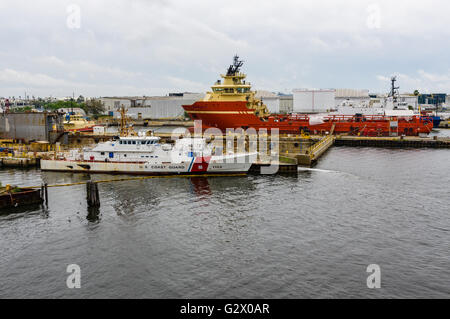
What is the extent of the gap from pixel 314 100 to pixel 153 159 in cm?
9469

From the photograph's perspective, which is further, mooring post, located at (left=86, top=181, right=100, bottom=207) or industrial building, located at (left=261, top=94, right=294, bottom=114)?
industrial building, located at (left=261, top=94, right=294, bottom=114)

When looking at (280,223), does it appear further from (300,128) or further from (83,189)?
(300,128)

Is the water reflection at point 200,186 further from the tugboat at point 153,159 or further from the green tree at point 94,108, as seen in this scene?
the green tree at point 94,108

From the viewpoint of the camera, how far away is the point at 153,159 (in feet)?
132

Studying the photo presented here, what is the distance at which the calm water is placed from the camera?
17.2 metres

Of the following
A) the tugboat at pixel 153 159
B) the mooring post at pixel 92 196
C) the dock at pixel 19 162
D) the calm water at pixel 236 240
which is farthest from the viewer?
the dock at pixel 19 162

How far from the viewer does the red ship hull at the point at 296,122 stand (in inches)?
2525

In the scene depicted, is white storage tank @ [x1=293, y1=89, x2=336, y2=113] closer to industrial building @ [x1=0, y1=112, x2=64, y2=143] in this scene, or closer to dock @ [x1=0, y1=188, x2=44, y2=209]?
industrial building @ [x1=0, y1=112, x2=64, y2=143]

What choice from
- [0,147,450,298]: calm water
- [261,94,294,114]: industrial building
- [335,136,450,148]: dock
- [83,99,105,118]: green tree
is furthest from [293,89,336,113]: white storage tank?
[0,147,450,298]: calm water

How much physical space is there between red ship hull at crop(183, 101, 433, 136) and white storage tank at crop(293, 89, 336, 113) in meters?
51.5

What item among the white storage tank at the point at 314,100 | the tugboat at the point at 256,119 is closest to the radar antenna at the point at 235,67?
the tugboat at the point at 256,119

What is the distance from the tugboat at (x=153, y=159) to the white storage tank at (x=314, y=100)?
89.6m

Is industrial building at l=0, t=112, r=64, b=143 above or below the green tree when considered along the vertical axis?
below

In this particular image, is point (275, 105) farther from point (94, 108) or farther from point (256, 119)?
point (256, 119)
